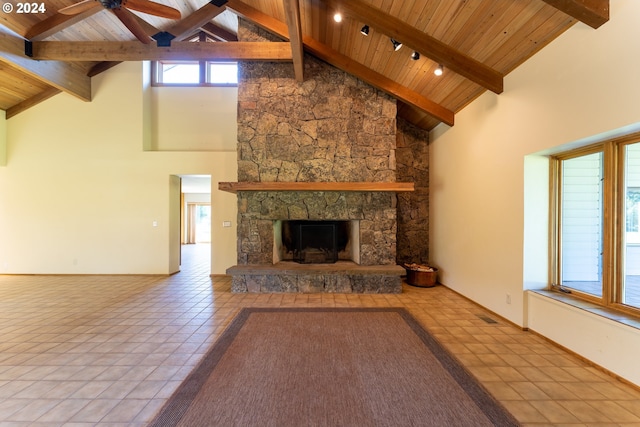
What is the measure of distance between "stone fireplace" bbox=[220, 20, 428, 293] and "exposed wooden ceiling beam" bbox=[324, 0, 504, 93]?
1302 millimetres

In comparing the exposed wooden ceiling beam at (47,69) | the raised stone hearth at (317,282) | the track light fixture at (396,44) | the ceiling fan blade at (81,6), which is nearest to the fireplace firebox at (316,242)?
the raised stone hearth at (317,282)

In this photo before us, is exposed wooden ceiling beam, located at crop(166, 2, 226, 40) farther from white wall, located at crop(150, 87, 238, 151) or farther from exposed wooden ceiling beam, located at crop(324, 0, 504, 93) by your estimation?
exposed wooden ceiling beam, located at crop(324, 0, 504, 93)

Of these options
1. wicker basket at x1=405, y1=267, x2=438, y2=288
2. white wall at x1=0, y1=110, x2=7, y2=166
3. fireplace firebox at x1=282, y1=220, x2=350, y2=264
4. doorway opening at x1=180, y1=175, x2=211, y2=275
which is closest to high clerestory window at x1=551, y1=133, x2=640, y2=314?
wicker basket at x1=405, y1=267, x2=438, y2=288

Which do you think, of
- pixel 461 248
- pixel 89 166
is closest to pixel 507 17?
pixel 461 248

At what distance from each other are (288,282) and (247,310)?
3.01ft

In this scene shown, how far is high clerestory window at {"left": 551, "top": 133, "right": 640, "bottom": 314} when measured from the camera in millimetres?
2164

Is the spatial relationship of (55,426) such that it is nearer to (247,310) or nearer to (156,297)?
(247,310)

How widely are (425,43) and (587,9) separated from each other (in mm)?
1447

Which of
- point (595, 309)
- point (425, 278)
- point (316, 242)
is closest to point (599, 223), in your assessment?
point (595, 309)

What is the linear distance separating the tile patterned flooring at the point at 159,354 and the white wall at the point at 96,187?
1182 millimetres

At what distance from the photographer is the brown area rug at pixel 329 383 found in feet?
5.22

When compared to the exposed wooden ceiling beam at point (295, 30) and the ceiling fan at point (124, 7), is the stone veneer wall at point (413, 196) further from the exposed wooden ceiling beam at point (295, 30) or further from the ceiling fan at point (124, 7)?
the ceiling fan at point (124, 7)

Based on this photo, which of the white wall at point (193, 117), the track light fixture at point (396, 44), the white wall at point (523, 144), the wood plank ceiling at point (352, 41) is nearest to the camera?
the white wall at point (523, 144)

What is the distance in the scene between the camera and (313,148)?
14.4ft
